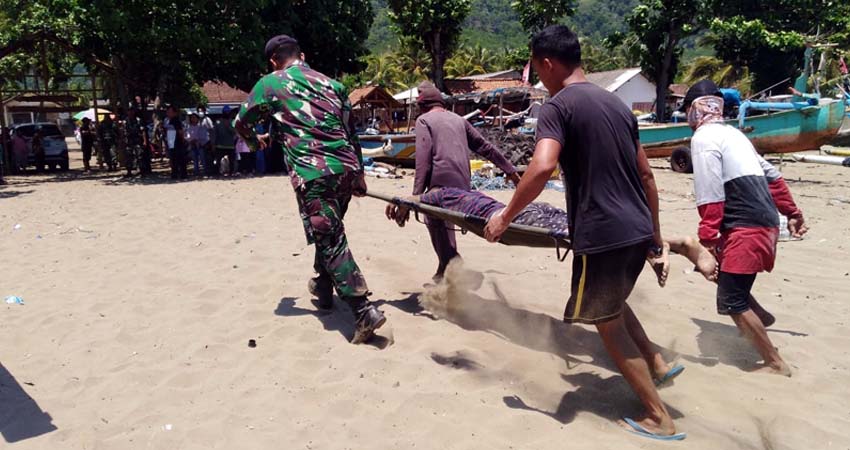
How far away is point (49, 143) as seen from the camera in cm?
1955

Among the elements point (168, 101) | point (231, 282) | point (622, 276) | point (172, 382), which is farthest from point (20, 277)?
point (168, 101)

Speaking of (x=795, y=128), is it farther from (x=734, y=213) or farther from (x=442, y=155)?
(x=734, y=213)

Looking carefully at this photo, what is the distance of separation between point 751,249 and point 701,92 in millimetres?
967

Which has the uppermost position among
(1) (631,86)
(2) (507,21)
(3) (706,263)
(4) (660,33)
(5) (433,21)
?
(2) (507,21)

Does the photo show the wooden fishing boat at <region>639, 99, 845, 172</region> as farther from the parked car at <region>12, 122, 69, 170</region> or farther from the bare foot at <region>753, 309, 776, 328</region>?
the parked car at <region>12, 122, 69, 170</region>

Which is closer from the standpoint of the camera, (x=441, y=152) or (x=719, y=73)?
(x=441, y=152)

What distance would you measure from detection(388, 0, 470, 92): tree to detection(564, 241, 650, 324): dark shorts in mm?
28510

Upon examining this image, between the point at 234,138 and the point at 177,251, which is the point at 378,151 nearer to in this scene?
the point at 234,138

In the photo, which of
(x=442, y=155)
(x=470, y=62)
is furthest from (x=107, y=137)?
(x=470, y=62)

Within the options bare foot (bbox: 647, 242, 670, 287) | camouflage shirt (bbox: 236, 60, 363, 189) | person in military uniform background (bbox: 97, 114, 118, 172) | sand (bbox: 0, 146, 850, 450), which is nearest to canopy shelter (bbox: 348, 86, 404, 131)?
person in military uniform background (bbox: 97, 114, 118, 172)

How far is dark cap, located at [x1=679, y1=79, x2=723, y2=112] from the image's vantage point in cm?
372

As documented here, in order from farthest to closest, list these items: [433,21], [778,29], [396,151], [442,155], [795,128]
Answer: [433,21] → [778,29] → [396,151] → [795,128] → [442,155]

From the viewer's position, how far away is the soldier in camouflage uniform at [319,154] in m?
4.11

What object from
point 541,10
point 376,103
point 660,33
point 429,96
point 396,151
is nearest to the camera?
point 429,96
